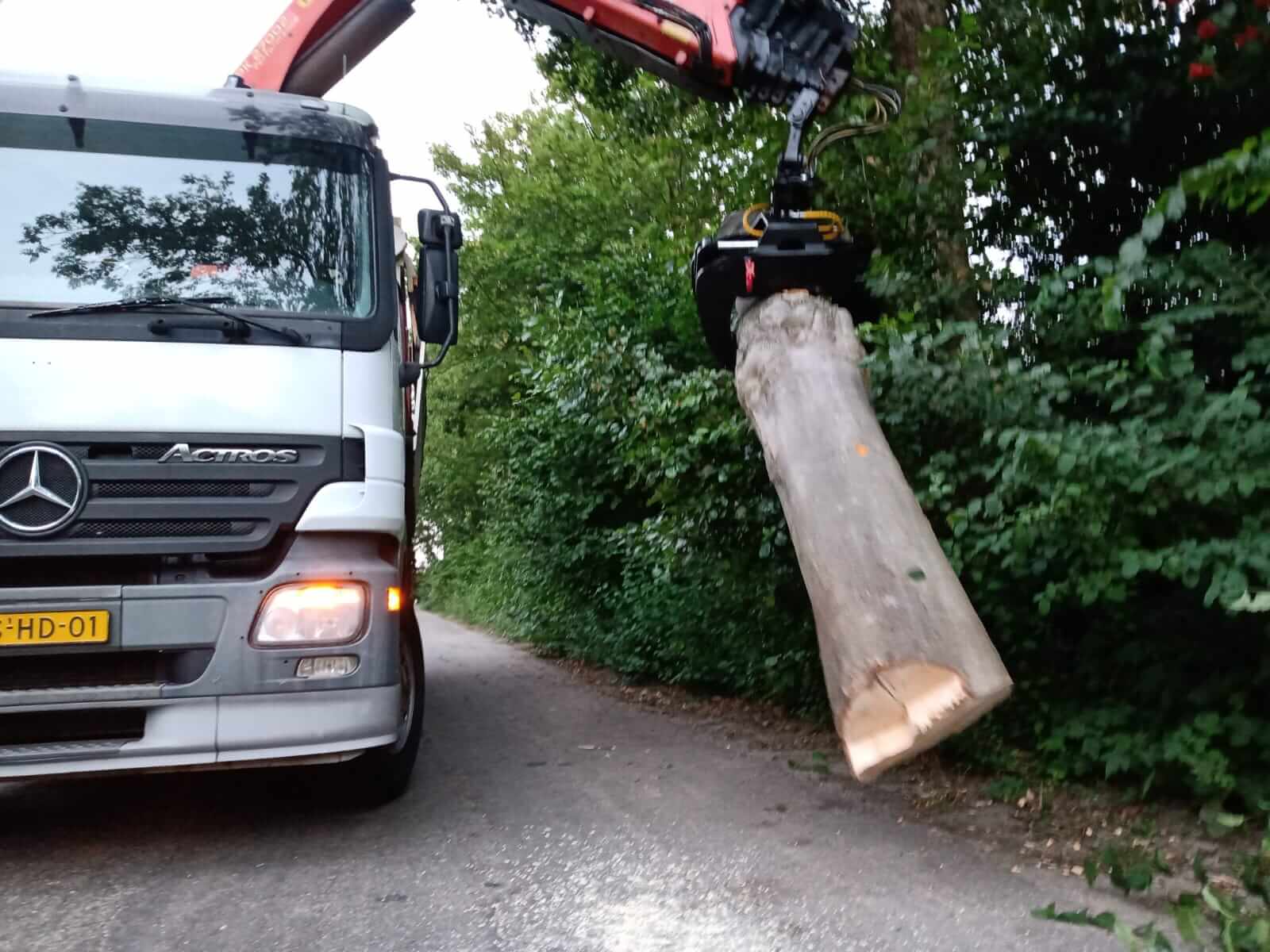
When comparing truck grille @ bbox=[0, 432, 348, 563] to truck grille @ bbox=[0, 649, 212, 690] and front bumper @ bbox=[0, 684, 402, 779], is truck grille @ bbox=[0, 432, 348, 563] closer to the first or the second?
truck grille @ bbox=[0, 649, 212, 690]

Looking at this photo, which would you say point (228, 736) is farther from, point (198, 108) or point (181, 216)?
point (198, 108)

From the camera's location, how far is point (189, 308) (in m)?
4.10

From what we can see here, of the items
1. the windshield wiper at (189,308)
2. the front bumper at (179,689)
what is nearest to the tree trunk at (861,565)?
the front bumper at (179,689)

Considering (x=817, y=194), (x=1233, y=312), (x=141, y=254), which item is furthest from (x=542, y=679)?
(x=1233, y=312)

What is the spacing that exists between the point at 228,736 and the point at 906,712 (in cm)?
240

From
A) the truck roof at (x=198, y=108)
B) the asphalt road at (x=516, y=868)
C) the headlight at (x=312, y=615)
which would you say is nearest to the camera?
the asphalt road at (x=516, y=868)

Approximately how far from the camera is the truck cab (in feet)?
12.5

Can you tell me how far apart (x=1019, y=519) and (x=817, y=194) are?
2.47m

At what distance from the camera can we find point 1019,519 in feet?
12.9

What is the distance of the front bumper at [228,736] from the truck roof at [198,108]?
2.41 meters

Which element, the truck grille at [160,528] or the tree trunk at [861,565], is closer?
the tree trunk at [861,565]

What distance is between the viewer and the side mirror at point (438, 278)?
472cm

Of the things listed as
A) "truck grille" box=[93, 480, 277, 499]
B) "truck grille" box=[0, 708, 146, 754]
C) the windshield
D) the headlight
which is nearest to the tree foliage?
the windshield

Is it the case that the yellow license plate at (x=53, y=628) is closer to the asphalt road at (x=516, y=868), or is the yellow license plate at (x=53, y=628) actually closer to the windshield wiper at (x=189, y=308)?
the asphalt road at (x=516, y=868)
